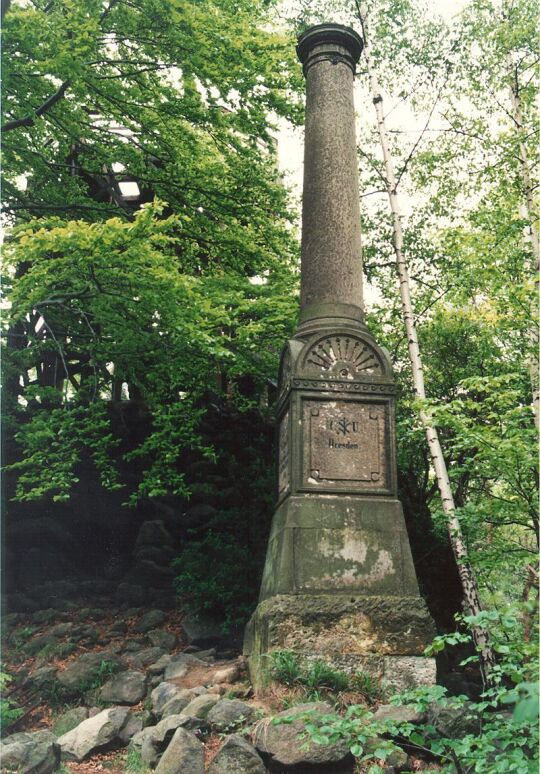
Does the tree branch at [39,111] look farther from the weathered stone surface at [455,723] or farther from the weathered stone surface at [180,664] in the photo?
the weathered stone surface at [455,723]

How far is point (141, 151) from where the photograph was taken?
9641mm

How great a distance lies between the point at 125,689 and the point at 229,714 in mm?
2194

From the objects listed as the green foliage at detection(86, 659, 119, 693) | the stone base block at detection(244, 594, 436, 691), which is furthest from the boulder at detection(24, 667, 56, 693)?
the stone base block at detection(244, 594, 436, 691)

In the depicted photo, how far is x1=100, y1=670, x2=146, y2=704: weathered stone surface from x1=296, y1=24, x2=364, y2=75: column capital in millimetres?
7170

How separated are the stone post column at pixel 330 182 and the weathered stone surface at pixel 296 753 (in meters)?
3.91

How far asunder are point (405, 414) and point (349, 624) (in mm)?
7724

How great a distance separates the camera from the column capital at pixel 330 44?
7805 mm

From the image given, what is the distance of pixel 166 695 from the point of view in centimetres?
610

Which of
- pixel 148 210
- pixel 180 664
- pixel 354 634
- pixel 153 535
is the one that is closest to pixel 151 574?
pixel 153 535

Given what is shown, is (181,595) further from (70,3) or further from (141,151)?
(70,3)

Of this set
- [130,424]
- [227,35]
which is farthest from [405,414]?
[227,35]

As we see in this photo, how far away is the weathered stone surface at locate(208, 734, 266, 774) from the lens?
4301 millimetres

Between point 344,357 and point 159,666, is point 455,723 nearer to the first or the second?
point 344,357

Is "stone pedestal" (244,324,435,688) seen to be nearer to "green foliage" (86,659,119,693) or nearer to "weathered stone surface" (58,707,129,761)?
"weathered stone surface" (58,707,129,761)
